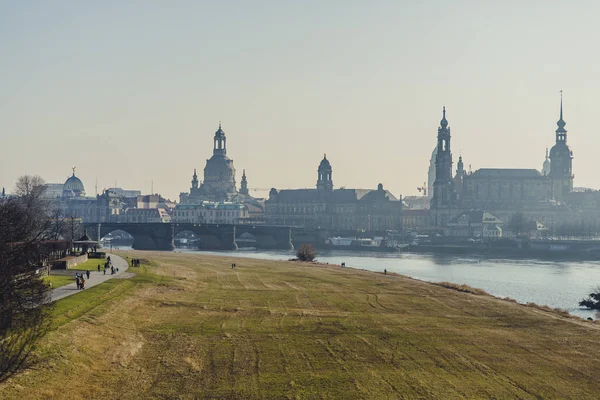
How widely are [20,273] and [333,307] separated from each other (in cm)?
2757

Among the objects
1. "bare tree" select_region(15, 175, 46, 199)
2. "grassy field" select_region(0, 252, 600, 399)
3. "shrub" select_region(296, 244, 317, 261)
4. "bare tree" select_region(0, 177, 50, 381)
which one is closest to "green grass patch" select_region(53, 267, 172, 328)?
"grassy field" select_region(0, 252, 600, 399)

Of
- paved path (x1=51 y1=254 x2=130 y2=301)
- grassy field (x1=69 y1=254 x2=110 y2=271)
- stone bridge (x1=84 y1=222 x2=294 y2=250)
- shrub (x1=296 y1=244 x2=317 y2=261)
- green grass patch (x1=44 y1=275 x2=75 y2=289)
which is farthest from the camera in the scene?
stone bridge (x1=84 y1=222 x2=294 y2=250)

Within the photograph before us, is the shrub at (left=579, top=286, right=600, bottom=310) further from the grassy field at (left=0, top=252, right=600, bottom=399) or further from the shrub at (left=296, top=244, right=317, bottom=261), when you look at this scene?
the shrub at (left=296, top=244, right=317, bottom=261)

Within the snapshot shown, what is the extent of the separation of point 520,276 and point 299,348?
75783 mm

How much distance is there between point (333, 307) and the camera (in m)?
55.1

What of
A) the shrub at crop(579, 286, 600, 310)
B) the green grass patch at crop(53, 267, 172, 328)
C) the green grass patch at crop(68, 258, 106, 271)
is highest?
the green grass patch at crop(68, 258, 106, 271)

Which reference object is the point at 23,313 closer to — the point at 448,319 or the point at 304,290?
the point at 448,319

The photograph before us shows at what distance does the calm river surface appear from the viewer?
8144cm

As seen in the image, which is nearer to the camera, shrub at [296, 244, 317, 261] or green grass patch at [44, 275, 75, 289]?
green grass patch at [44, 275, 75, 289]

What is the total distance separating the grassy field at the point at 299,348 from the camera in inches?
1253

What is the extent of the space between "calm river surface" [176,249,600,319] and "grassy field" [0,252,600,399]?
20705 mm

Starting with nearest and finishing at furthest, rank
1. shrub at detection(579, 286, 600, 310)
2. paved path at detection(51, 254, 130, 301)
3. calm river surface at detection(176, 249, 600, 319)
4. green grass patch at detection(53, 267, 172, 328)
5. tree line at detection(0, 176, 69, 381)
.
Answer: tree line at detection(0, 176, 69, 381), green grass patch at detection(53, 267, 172, 328), paved path at detection(51, 254, 130, 301), shrub at detection(579, 286, 600, 310), calm river surface at detection(176, 249, 600, 319)

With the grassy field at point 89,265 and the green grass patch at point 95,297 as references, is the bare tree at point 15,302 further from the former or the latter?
the grassy field at point 89,265

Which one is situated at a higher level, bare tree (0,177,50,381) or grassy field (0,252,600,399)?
bare tree (0,177,50,381)
